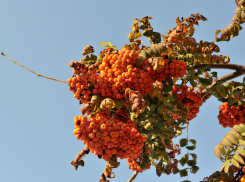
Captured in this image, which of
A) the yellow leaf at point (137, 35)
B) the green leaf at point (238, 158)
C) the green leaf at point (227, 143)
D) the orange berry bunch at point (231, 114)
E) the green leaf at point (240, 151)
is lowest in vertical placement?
the green leaf at point (238, 158)

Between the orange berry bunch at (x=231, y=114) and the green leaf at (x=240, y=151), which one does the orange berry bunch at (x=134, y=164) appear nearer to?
the orange berry bunch at (x=231, y=114)

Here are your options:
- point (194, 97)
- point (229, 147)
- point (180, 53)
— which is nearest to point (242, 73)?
point (194, 97)

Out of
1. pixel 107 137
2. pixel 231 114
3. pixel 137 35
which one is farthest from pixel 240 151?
pixel 137 35

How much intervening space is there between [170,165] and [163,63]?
289 centimetres

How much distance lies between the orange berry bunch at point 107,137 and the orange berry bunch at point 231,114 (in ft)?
8.51

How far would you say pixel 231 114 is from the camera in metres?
5.08

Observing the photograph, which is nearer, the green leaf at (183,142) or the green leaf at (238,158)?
the green leaf at (238,158)

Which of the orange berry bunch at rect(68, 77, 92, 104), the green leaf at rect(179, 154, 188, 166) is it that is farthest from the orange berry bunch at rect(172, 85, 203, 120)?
the orange berry bunch at rect(68, 77, 92, 104)

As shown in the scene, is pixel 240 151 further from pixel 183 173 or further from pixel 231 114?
pixel 231 114

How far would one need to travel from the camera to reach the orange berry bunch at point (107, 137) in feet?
10.7

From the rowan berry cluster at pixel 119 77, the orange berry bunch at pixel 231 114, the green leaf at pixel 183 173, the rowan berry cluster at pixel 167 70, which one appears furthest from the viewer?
the orange berry bunch at pixel 231 114

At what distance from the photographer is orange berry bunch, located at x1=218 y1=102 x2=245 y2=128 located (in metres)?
5.00

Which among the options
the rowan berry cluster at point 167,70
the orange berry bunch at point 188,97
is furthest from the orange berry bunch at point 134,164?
the rowan berry cluster at point 167,70

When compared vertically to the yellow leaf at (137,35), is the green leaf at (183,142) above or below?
below
